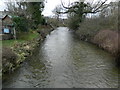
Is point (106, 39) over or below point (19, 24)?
below

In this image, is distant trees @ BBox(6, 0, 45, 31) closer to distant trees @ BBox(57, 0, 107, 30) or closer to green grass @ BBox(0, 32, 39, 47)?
green grass @ BBox(0, 32, 39, 47)

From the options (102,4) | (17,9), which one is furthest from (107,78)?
(102,4)

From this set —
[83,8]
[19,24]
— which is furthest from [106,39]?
[83,8]

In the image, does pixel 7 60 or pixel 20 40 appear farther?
pixel 20 40

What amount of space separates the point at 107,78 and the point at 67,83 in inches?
96.4

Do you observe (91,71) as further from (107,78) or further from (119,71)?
(119,71)

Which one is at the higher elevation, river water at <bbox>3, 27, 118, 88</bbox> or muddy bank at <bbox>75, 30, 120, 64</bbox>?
muddy bank at <bbox>75, 30, 120, 64</bbox>

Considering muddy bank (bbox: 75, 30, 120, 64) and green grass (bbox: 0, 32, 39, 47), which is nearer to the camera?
muddy bank (bbox: 75, 30, 120, 64)

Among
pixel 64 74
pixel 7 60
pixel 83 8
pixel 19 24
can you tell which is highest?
pixel 83 8

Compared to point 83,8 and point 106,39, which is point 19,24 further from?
point 83,8

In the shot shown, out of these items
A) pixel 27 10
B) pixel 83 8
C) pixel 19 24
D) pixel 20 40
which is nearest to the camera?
pixel 20 40

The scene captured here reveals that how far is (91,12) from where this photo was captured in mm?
26938

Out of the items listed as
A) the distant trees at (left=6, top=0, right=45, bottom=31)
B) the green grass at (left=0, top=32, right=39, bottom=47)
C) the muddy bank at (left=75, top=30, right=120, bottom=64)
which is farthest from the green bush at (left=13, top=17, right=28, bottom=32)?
the muddy bank at (left=75, top=30, right=120, bottom=64)

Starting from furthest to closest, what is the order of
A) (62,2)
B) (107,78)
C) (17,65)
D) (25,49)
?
(62,2) < (25,49) < (17,65) < (107,78)
